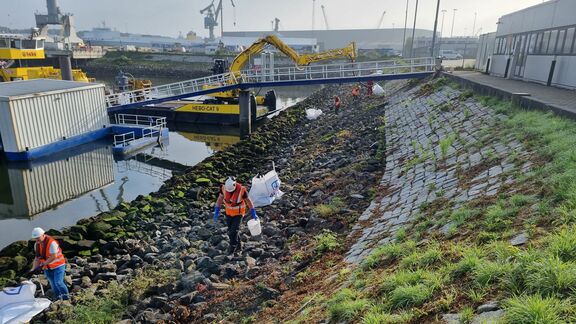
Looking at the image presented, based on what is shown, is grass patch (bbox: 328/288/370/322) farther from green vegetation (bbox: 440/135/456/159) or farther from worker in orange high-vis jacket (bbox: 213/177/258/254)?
green vegetation (bbox: 440/135/456/159)

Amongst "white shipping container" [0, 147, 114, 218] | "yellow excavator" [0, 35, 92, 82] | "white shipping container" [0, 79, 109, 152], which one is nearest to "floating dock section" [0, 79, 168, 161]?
"white shipping container" [0, 79, 109, 152]

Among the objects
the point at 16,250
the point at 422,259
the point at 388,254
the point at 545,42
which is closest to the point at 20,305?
the point at 16,250

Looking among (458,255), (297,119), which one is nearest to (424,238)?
(458,255)

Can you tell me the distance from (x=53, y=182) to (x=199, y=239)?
39.0 ft

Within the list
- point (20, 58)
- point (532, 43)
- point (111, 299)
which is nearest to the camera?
point (111, 299)

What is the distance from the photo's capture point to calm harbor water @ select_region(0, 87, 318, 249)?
14555 mm

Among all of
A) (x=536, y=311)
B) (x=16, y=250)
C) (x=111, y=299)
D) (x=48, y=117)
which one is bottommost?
(x=16, y=250)

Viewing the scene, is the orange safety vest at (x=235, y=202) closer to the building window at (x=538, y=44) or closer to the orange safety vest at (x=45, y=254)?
the orange safety vest at (x=45, y=254)

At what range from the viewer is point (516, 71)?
20.1m

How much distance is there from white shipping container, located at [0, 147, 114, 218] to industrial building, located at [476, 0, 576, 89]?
20.5 metres

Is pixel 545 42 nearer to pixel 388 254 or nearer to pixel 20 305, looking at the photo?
pixel 388 254

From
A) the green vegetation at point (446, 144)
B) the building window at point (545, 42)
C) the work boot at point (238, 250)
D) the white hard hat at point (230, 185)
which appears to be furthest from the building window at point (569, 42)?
the work boot at point (238, 250)

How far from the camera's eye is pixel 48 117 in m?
20.2

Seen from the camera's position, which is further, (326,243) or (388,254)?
(326,243)
